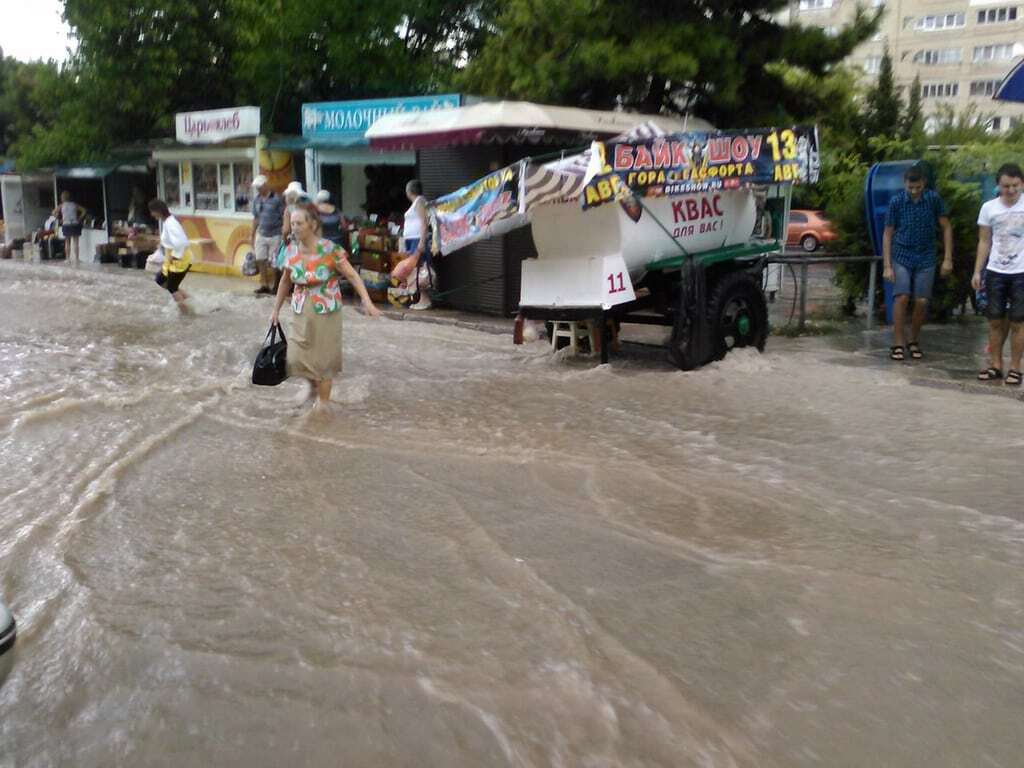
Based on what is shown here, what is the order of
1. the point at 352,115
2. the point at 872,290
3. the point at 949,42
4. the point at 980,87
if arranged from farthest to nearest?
the point at 949,42 < the point at 980,87 < the point at 352,115 < the point at 872,290

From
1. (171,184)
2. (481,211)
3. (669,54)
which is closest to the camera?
(481,211)

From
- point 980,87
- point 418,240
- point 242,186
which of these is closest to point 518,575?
point 418,240

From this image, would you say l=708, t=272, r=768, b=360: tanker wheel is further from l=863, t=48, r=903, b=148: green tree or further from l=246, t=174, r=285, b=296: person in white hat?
l=863, t=48, r=903, b=148: green tree

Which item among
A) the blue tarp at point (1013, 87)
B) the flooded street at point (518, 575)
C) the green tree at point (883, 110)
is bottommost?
the flooded street at point (518, 575)

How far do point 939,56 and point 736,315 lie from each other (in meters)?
58.6

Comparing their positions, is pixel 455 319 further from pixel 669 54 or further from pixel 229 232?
pixel 229 232

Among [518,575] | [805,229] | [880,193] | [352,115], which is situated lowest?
[518,575]

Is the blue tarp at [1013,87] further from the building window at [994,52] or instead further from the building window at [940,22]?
the building window at [940,22]

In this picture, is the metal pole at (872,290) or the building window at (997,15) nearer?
the metal pole at (872,290)

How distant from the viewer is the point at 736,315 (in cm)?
986

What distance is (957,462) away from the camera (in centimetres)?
654

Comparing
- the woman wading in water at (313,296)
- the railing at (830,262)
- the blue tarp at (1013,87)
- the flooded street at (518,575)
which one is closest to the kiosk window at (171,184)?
the flooded street at (518,575)

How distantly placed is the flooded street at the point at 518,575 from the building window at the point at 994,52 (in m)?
57.9

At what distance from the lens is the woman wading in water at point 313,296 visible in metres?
7.72
